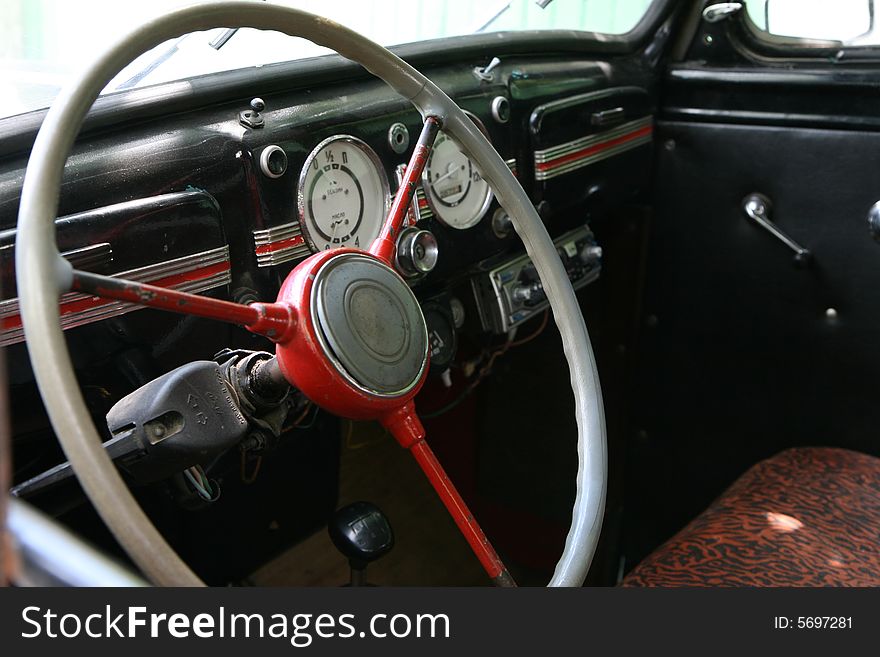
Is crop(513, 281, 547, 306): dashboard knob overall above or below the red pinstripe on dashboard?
below

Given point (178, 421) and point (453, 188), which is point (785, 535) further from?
point (178, 421)

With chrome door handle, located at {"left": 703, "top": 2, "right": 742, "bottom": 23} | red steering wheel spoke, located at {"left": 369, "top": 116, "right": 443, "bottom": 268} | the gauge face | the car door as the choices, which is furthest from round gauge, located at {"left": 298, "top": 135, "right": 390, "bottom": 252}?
chrome door handle, located at {"left": 703, "top": 2, "right": 742, "bottom": 23}

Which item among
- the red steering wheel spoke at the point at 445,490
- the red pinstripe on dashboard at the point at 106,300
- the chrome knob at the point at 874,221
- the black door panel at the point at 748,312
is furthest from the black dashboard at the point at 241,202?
the chrome knob at the point at 874,221

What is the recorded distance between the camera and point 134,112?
1082mm

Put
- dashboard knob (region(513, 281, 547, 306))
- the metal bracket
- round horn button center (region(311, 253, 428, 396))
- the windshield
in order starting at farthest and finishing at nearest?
dashboard knob (region(513, 281, 547, 306)) → the metal bracket → the windshield → round horn button center (region(311, 253, 428, 396))

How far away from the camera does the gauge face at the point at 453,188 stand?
142 centimetres

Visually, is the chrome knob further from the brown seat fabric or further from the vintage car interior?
the brown seat fabric

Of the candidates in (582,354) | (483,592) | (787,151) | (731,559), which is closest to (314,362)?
(483,592)

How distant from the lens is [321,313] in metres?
0.85

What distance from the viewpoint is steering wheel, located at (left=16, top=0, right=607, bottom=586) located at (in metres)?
0.59

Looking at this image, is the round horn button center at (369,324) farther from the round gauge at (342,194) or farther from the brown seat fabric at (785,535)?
the brown seat fabric at (785,535)

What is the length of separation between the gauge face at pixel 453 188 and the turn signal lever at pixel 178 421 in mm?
554

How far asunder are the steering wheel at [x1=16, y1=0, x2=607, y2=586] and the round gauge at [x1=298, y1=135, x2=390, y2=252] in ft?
0.73

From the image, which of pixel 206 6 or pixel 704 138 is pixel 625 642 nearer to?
pixel 206 6
